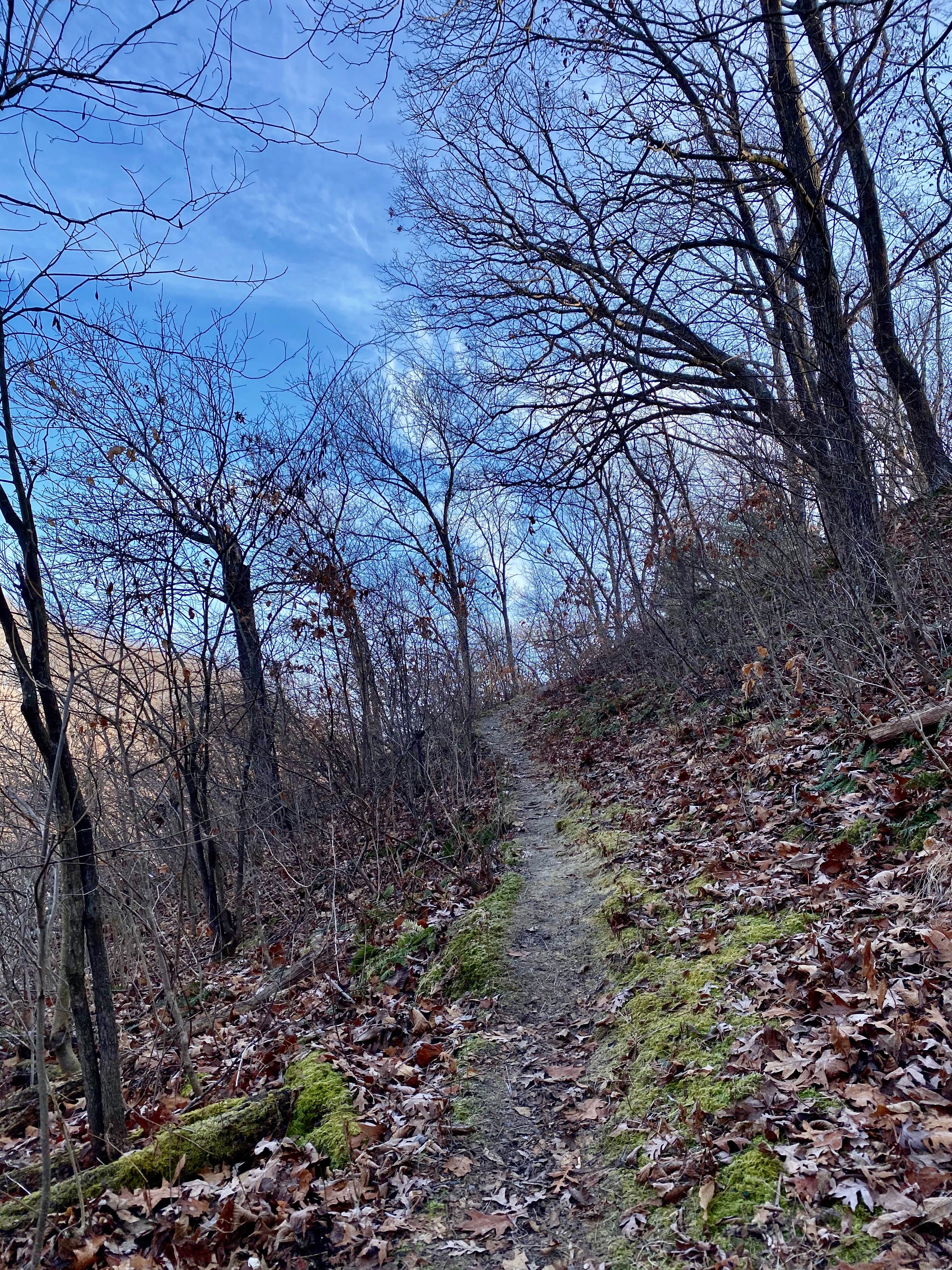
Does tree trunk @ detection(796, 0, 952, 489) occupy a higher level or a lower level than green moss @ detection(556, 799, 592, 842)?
higher

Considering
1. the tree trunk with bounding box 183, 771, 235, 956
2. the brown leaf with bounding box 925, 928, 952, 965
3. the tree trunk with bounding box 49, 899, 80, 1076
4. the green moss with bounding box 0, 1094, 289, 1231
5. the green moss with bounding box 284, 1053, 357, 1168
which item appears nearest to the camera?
the brown leaf with bounding box 925, 928, 952, 965

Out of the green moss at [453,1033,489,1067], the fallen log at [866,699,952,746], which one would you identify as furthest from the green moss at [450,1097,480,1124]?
the fallen log at [866,699,952,746]

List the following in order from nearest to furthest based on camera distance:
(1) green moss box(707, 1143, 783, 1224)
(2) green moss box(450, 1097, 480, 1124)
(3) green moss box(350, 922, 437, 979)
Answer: (1) green moss box(707, 1143, 783, 1224)
(2) green moss box(450, 1097, 480, 1124)
(3) green moss box(350, 922, 437, 979)

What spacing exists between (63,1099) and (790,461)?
817 centimetres

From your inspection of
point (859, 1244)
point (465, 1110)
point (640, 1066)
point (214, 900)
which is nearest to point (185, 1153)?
point (465, 1110)

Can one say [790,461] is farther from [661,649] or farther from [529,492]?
[661,649]

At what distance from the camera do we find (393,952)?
18.8 feet

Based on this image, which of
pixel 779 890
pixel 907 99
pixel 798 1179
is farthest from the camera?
pixel 907 99

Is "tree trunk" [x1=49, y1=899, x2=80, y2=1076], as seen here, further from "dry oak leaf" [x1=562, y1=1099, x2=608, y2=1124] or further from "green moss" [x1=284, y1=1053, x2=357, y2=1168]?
"dry oak leaf" [x1=562, y1=1099, x2=608, y2=1124]

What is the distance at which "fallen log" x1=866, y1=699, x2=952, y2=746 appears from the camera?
457 centimetres

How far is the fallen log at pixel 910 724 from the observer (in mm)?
4566

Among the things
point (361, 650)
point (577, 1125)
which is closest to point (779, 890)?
point (577, 1125)

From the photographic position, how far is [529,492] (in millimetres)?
9633

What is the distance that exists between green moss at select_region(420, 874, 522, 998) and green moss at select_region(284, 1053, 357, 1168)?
3.75 feet
